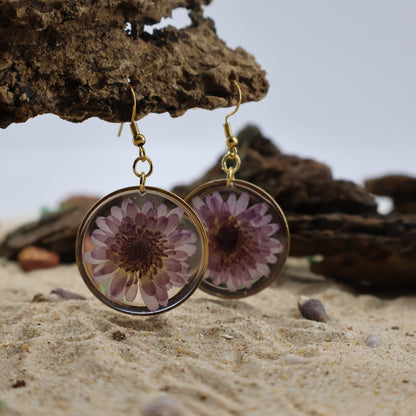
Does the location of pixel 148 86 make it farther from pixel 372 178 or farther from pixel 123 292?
pixel 372 178

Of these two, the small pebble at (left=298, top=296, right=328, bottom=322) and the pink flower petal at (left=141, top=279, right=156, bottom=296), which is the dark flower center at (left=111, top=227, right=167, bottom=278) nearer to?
the pink flower petal at (left=141, top=279, right=156, bottom=296)

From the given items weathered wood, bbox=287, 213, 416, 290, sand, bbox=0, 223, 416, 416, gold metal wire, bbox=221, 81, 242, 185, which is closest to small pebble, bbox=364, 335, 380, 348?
sand, bbox=0, 223, 416, 416

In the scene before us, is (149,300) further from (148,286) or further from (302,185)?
(302,185)

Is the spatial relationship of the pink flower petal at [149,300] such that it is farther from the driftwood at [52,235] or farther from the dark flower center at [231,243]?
the driftwood at [52,235]

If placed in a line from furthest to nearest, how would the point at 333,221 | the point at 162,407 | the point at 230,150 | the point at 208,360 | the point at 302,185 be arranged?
the point at 302,185
the point at 333,221
the point at 230,150
the point at 208,360
the point at 162,407

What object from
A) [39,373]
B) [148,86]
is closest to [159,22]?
[148,86]

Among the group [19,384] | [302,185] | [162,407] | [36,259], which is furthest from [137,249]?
[36,259]

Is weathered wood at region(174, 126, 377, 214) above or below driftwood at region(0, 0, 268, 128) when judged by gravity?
below
